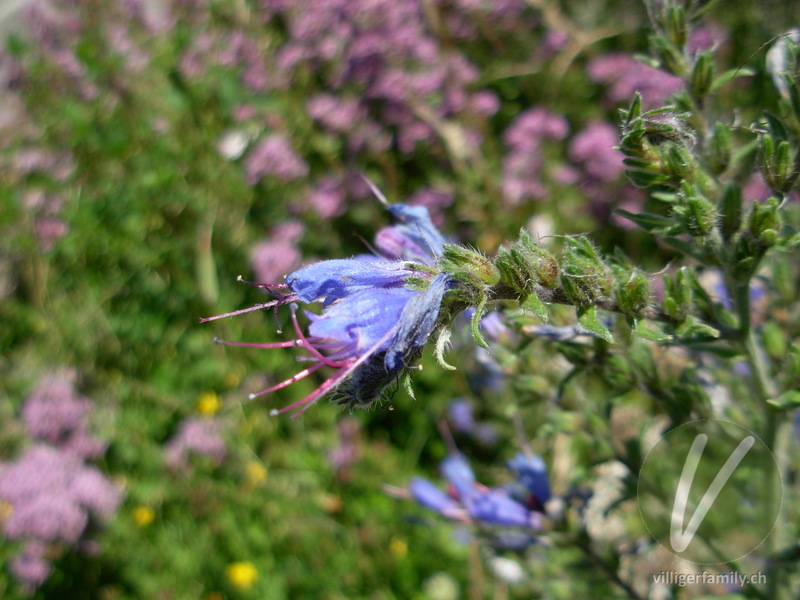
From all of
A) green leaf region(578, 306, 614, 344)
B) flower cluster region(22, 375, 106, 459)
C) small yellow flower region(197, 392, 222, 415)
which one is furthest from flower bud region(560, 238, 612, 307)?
small yellow flower region(197, 392, 222, 415)

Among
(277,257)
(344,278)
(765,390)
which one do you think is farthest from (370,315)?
(277,257)

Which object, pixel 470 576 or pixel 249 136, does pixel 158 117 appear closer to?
pixel 249 136

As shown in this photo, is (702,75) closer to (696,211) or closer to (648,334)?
(696,211)

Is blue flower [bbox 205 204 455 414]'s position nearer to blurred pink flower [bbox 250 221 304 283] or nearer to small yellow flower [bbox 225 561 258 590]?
blurred pink flower [bbox 250 221 304 283]

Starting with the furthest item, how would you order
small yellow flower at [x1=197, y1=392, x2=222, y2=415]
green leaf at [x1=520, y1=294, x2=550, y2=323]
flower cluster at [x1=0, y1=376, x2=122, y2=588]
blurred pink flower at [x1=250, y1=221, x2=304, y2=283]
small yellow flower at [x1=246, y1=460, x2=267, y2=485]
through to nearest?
1. small yellow flower at [x1=197, y1=392, x2=222, y2=415]
2. small yellow flower at [x1=246, y1=460, x2=267, y2=485]
3. blurred pink flower at [x1=250, y1=221, x2=304, y2=283]
4. flower cluster at [x1=0, y1=376, x2=122, y2=588]
5. green leaf at [x1=520, y1=294, x2=550, y2=323]

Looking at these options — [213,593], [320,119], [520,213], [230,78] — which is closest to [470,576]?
[213,593]

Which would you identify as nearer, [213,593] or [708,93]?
[708,93]
